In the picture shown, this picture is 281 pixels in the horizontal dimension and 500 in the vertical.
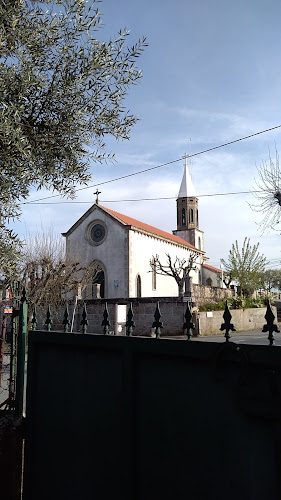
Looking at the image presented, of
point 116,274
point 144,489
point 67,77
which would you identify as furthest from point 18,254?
point 116,274

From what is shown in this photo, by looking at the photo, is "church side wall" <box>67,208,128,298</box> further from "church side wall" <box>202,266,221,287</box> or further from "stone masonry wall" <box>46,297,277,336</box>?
"church side wall" <box>202,266,221,287</box>

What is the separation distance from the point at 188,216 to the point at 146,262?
20.5 metres

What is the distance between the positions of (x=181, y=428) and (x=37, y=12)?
576 centimetres

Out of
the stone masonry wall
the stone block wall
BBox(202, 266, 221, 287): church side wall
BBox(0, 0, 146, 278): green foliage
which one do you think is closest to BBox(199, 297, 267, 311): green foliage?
the stone block wall

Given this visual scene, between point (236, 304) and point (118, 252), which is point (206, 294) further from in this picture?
point (118, 252)

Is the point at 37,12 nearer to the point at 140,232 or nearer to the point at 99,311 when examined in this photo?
the point at 99,311

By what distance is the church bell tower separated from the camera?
192 feet

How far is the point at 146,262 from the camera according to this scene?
40344 millimetres

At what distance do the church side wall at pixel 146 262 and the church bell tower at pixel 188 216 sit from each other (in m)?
13.6

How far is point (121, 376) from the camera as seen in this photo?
2875 millimetres

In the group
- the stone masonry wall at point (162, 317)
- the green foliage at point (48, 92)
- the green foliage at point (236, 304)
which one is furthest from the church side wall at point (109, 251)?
the green foliage at point (48, 92)

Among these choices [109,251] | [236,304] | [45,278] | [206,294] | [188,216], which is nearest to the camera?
[45,278]

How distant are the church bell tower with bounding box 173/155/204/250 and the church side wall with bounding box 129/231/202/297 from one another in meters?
13.6

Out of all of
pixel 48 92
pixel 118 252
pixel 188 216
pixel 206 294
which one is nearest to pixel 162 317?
pixel 206 294
